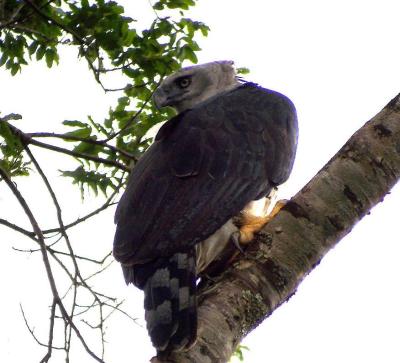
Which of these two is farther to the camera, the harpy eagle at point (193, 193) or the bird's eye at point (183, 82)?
the bird's eye at point (183, 82)

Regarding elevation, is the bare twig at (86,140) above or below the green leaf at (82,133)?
below

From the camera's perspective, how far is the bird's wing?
3.46m

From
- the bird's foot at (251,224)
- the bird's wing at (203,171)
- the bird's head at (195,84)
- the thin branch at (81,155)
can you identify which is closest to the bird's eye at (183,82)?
the bird's head at (195,84)

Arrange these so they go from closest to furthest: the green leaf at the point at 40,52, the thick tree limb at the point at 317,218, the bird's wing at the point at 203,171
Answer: the thick tree limb at the point at 317,218
the bird's wing at the point at 203,171
the green leaf at the point at 40,52

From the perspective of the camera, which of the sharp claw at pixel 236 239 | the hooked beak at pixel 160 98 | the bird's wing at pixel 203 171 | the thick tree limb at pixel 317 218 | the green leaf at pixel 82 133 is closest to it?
the thick tree limb at pixel 317 218

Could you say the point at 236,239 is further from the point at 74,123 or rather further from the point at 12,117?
the point at 74,123

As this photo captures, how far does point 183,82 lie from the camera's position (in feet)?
18.4

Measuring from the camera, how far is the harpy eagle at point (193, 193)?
324 centimetres

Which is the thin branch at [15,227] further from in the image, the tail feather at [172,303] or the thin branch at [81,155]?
Answer: the tail feather at [172,303]

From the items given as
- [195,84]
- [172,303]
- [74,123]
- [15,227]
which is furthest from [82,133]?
[172,303]

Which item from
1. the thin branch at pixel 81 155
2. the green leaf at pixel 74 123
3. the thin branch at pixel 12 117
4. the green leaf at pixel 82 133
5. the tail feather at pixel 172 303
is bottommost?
the tail feather at pixel 172 303

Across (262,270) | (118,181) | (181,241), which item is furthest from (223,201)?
(118,181)

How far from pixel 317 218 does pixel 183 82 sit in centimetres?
255

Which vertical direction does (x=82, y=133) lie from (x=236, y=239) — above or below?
above
